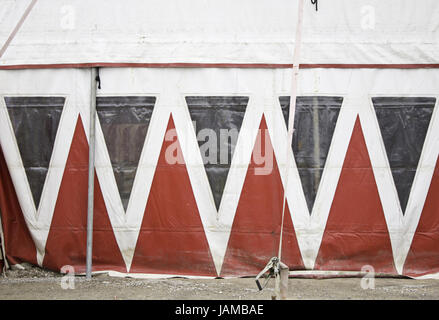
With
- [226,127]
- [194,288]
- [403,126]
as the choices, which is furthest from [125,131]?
[403,126]

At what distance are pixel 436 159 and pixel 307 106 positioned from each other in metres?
1.38

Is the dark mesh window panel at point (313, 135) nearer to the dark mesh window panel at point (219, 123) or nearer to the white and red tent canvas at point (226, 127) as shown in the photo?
the white and red tent canvas at point (226, 127)

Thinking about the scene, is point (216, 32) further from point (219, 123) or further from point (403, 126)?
point (403, 126)

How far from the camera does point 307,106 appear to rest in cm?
565

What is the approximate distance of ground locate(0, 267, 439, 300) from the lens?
16.6 feet

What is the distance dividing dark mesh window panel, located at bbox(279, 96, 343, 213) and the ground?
93cm

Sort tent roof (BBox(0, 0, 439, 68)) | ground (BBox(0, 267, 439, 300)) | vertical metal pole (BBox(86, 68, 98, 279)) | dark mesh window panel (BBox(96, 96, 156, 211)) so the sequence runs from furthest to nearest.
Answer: dark mesh window panel (BBox(96, 96, 156, 211)), tent roof (BBox(0, 0, 439, 68)), vertical metal pole (BBox(86, 68, 98, 279)), ground (BBox(0, 267, 439, 300))

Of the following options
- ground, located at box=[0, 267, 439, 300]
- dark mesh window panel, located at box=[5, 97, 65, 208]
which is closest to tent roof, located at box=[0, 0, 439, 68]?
dark mesh window panel, located at box=[5, 97, 65, 208]

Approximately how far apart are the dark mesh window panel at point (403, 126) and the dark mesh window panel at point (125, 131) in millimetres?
2352

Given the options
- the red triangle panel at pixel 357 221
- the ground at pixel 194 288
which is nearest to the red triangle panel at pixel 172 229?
the ground at pixel 194 288

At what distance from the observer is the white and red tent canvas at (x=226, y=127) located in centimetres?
559

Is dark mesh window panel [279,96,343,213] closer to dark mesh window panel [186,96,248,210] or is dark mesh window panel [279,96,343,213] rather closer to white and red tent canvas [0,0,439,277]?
white and red tent canvas [0,0,439,277]

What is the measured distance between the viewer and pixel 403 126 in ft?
18.4

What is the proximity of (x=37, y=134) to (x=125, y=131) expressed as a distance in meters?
0.92
